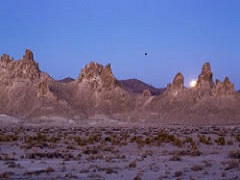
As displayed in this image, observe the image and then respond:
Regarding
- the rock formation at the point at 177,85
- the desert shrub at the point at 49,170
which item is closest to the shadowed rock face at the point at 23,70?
the rock formation at the point at 177,85

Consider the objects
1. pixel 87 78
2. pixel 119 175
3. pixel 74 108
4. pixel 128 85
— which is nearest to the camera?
pixel 119 175

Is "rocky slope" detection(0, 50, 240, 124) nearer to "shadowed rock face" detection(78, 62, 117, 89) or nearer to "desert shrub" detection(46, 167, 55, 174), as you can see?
"shadowed rock face" detection(78, 62, 117, 89)

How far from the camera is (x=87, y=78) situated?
91.9 m

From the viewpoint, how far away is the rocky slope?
8188cm

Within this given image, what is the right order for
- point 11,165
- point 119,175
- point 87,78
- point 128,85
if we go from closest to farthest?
point 119,175
point 11,165
point 87,78
point 128,85

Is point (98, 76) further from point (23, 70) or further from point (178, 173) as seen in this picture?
point (178, 173)

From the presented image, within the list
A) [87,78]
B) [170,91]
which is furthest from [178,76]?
[87,78]

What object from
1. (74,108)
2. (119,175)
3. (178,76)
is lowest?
(119,175)

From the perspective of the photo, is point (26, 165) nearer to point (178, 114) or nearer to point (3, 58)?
point (178, 114)

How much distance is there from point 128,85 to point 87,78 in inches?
2366

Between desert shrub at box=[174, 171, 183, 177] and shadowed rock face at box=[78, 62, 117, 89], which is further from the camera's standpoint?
shadowed rock face at box=[78, 62, 117, 89]

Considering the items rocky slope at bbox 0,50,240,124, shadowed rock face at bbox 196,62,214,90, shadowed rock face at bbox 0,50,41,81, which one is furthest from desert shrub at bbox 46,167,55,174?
shadowed rock face at bbox 0,50,41,81

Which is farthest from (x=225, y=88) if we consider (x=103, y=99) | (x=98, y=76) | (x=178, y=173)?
(x=178, y=173)

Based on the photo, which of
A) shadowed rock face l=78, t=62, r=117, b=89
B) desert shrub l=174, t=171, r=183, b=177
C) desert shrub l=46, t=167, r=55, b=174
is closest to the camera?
desert shrub l=174, t=171, r=183, b=177
